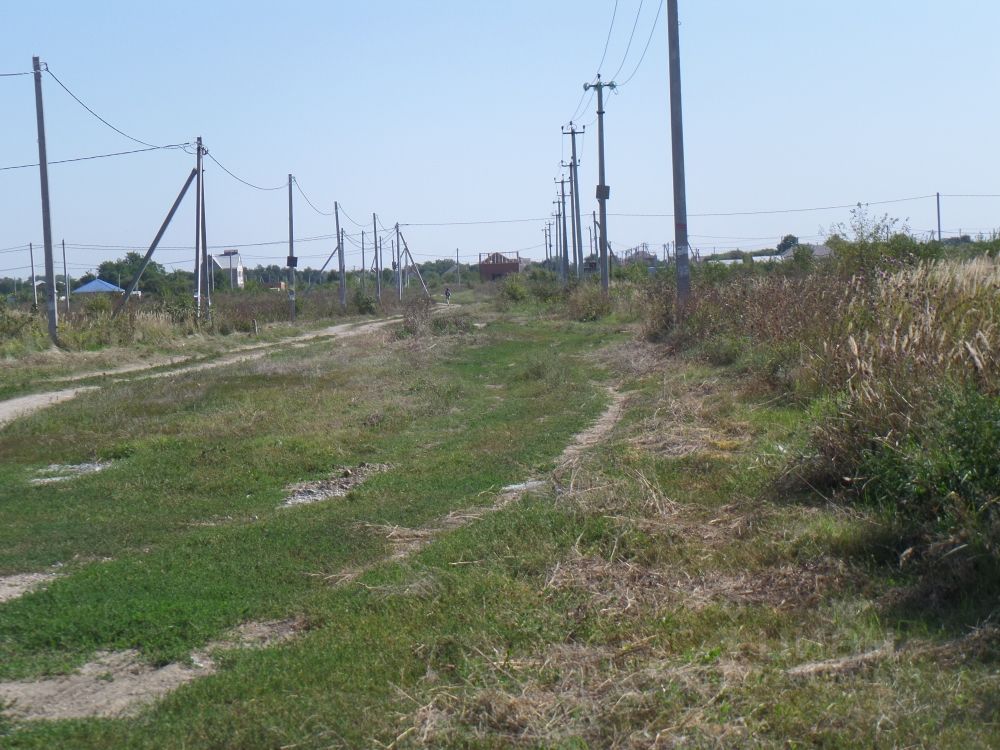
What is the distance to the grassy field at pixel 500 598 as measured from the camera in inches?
162

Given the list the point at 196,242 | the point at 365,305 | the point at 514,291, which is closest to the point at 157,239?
the point at 196,242

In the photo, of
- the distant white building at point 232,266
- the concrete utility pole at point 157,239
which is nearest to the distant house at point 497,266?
the distant white building at point 232,266

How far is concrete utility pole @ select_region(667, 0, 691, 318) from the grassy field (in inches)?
335

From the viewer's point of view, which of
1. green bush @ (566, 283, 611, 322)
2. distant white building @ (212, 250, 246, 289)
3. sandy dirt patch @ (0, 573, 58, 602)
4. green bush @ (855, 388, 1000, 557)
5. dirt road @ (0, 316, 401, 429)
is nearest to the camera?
green bush @ (855, 388, 1000, 557)

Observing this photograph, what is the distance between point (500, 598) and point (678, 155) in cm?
1561

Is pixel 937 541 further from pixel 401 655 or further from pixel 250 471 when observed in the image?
pixel 250 471

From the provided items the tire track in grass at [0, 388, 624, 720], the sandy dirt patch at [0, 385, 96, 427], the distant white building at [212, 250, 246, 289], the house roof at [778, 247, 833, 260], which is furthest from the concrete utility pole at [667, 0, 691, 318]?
the distant white building at [212, 250, 246, 289]

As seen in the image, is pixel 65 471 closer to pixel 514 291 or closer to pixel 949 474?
pixel 949 474

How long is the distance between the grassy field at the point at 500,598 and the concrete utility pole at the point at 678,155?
8.51 meters

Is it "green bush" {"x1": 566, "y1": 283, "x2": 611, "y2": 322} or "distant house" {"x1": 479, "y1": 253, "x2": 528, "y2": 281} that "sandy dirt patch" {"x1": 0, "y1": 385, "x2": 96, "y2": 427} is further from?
"distant house" {"x1": 479, "y1": 253, "x2": 528, "y2": 281}

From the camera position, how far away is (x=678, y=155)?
65.2 feet

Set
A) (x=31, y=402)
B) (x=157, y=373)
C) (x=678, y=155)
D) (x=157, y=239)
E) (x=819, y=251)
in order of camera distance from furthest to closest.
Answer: (x=819, y=251) → (x=157, y=239) → (x=157, y=373) → (x=678, y=155) → (x=31, y=402)

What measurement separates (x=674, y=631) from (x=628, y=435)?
607 cm

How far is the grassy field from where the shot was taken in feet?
13.5
